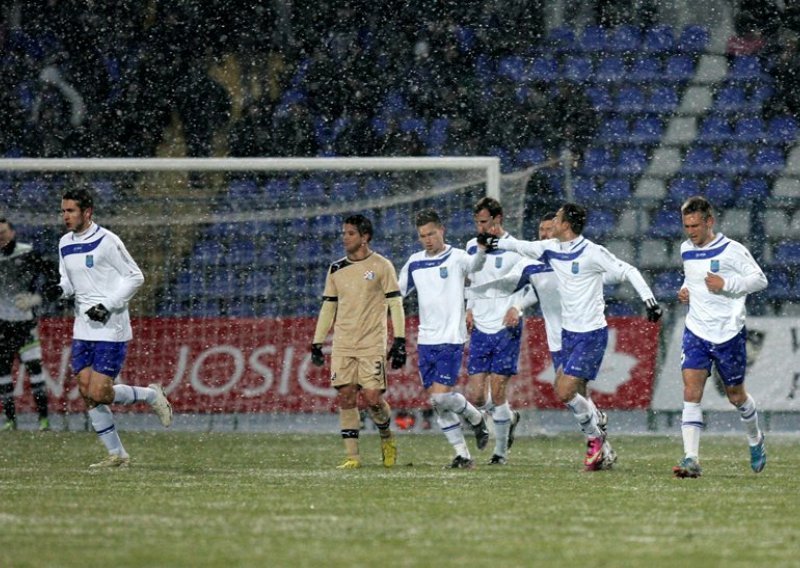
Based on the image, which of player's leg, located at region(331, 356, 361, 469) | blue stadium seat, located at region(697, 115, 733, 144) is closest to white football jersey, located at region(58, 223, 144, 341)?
player's leg, located at region(331, 356, 361, 469)

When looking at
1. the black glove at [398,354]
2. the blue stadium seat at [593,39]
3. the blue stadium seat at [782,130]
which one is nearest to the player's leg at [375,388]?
the black glove at [398,354]

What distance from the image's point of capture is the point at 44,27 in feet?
74.2

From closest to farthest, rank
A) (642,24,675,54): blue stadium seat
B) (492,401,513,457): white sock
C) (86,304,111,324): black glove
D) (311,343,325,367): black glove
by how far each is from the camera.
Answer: (86,304,111,324): black glove, (311,343,325,367): black glove, (492,401,513,457): white sock, (642,24,675,54): blue stadium seat

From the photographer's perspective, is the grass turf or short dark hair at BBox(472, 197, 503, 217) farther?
short dark hair at BBox(472, 197, 503, 217)

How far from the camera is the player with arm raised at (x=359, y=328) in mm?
11305

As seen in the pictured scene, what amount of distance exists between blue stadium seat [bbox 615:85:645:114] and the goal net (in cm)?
516

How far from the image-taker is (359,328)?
37.2 feet

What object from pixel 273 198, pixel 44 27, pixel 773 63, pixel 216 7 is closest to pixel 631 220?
pixel 773 63

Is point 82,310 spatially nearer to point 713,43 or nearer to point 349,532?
point 349,532

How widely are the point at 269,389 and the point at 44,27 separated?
8837 mm

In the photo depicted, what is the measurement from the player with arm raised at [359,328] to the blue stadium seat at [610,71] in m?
10.8

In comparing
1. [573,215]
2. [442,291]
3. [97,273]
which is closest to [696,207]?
[573,215]

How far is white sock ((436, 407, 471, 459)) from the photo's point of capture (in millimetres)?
11477

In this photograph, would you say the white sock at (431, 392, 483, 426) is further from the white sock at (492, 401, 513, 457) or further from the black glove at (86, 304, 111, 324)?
the black glove at (86, 304, 111, 324)
